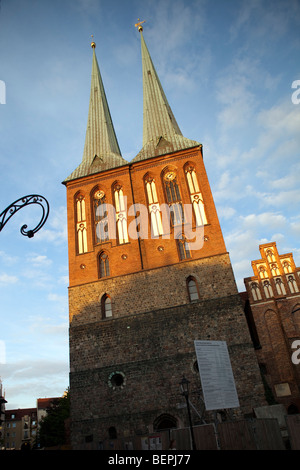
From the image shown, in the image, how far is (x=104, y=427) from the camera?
16750mm

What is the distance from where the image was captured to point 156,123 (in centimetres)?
2567

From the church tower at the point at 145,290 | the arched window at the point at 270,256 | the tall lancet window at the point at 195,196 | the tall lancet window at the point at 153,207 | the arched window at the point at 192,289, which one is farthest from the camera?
the arched window at the point at 270,256

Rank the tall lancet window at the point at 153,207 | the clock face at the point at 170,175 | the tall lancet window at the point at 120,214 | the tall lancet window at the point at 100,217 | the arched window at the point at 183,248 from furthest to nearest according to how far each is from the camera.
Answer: the clock face at the point at 170,175, the tall lancet window at the point at 100,217, the tall lancet window at the point at 120,214, the tall lancet window at the point at 153,207, the arched window at the point at 183,248

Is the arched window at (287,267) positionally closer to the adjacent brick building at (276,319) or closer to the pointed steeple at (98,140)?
the adjacent brick building at (276,319)

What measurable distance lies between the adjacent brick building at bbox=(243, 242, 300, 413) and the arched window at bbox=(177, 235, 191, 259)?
23.5ft

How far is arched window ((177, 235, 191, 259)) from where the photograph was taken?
65.2ft

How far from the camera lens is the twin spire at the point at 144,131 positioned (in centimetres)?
2388

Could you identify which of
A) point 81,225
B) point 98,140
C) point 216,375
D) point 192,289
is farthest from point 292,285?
point 98,140

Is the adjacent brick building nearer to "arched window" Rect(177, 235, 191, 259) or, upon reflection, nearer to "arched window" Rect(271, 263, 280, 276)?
"arched window" Rect(271, 263, 280, 276)

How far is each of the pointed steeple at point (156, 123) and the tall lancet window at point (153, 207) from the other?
187cm

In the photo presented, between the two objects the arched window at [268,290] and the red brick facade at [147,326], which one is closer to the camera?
the red brick facade at [147,326]

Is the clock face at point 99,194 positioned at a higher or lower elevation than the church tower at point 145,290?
higher

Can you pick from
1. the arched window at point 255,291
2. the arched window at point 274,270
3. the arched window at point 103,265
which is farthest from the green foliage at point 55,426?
the arched window at point 274,270

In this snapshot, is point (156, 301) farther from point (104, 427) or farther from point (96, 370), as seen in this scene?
point (104, 427)
